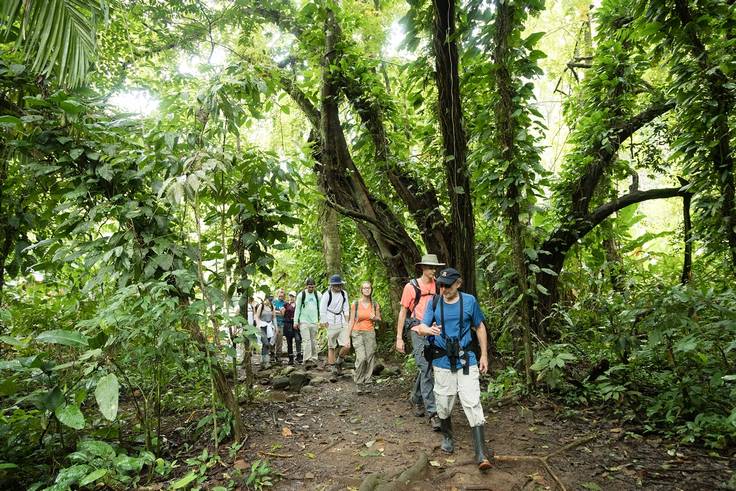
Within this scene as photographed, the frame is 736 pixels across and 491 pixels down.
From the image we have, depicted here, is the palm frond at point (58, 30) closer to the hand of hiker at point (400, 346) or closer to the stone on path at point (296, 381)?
the hand of hiker at point (400, 346)

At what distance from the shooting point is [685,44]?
→ 15.3 feet

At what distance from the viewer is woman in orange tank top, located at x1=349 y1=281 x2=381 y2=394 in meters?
6.93

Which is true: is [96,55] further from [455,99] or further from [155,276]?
[455,99]

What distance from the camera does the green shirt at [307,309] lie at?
8.74 m

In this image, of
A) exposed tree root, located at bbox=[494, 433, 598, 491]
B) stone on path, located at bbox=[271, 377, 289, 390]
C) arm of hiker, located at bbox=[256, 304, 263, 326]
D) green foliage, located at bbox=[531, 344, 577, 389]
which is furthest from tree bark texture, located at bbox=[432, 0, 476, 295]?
arm of hiker, located at bbox=[256, 304, 263, 326]

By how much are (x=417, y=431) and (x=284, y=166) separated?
10.3 ft

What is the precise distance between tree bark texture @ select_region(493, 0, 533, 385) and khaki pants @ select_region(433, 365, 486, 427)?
155 centimetres

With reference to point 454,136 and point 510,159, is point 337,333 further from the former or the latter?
point 510,159

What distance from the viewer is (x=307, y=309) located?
8.73 meters

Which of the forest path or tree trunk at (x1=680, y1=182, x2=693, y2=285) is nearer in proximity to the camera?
the forest path

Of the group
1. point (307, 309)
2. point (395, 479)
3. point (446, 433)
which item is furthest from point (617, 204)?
point (307, 309)

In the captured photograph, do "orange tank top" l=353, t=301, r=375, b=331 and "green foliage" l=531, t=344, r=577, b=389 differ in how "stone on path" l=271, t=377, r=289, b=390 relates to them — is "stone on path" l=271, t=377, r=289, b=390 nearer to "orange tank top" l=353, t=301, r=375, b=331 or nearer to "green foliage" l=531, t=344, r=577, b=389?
"orange tank top" l=353, t=301, r=375, b=331

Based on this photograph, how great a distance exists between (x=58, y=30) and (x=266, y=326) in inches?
276

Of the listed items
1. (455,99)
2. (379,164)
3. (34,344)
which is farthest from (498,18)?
(34,344)
